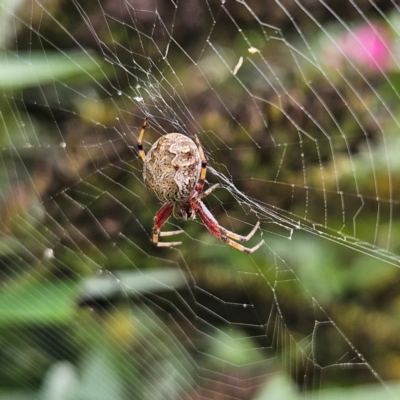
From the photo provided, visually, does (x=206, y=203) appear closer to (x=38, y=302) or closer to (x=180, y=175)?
(x=180, y=175)

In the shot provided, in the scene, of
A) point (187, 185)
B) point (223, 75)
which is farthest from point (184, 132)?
point (223, 75)

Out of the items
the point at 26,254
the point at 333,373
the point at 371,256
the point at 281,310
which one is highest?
the point at 371,256

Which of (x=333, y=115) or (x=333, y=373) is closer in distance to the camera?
(x=333, y=115)

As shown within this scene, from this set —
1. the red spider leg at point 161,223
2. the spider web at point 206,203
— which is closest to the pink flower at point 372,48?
the spider web at point 206,203

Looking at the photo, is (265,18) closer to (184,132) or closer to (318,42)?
(318,42)

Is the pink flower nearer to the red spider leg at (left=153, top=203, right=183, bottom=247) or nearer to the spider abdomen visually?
the spider abdomen

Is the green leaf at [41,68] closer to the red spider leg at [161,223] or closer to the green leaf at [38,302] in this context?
the red spider leg at [161,223]

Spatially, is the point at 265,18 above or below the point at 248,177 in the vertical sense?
above

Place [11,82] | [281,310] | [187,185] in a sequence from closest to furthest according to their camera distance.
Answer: [187,185] → [11,82] → [281,310]
